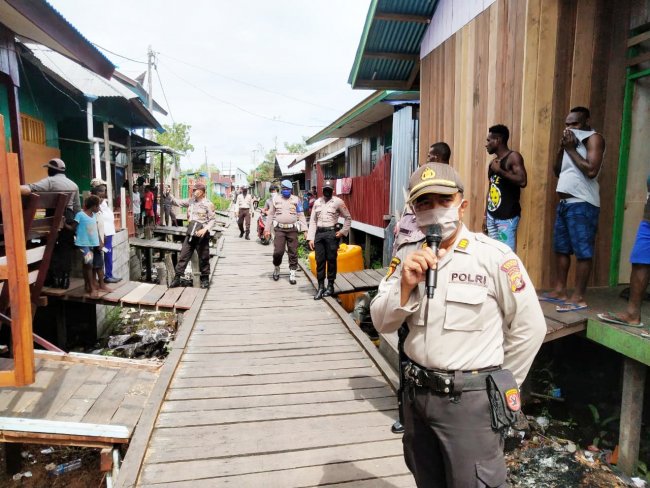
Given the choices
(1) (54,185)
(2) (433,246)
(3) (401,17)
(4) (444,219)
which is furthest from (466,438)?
(1) (54,185)

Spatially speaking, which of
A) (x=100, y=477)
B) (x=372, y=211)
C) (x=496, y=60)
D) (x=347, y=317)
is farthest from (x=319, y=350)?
(x=372, y=211)

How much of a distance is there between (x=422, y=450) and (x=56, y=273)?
6.54 metres

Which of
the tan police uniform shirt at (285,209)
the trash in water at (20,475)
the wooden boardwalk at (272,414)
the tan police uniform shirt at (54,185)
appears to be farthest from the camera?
the tan police uniform shirt at (285,209)

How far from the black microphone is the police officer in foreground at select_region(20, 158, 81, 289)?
5365 mm

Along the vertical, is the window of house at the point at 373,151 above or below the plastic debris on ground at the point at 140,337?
above

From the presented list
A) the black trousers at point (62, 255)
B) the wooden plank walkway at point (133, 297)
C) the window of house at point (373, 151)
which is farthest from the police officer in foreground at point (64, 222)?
the window of house at point (373, 151)

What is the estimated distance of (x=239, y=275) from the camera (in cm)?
898

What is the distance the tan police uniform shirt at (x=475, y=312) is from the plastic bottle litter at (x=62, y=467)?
434cm

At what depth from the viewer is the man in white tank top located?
136 inches

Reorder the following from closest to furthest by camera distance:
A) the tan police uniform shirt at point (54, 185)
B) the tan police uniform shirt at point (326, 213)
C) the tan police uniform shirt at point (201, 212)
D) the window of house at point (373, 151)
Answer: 1. the tan police uniform shirt at point (54, 185)
2. the tan police uniform shirt at point (326, 213)
3. the tan police uniform shirt at point (201, 212)
4. the window of house at point (373, 151)

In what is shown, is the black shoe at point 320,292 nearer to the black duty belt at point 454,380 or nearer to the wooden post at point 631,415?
the wooden post at point 631,415

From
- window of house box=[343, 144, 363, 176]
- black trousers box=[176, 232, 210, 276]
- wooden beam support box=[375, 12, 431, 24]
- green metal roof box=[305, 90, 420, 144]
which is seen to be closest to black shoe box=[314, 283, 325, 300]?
black trousers box=[176, 232, 210, 276]

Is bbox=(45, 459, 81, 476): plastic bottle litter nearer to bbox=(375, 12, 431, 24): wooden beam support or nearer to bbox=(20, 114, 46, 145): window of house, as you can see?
bbox=(375, 12, 431, 24): wooden beam support

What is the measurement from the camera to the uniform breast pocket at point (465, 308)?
176 cm
